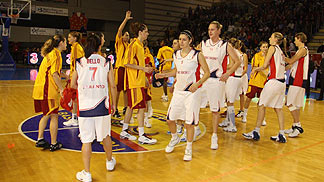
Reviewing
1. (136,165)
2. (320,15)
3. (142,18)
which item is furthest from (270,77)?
(142,18)

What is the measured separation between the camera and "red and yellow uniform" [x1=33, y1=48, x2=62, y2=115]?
4473 millimetres

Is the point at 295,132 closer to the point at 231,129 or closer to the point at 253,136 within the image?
the point at 253,136

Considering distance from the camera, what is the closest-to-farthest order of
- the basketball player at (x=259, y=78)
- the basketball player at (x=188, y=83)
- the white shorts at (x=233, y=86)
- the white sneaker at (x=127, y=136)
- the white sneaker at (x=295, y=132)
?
the basketball player at (x=188, y=83)
the white sneaker at (x=127, y=136)
the white sneaker at (x=295, y=132)
the white shorts at (x=233, y=86)
the basketball player at (x=259, y=78)

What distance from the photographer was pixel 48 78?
14.9 ft

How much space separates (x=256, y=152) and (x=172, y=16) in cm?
2366

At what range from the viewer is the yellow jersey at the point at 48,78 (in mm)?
4463

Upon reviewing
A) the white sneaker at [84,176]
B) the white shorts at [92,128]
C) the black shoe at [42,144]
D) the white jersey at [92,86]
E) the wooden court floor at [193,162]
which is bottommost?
the wooden court floor at [193,162]

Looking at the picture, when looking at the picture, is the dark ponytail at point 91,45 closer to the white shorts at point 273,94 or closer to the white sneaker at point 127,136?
the white sneaker at point 127,136

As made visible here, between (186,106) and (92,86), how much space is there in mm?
1488

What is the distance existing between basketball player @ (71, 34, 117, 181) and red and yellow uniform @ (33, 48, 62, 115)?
110cm

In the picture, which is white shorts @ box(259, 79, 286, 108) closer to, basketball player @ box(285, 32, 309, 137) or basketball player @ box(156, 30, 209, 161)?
basketball player @ box(285, 32, 309, 137)

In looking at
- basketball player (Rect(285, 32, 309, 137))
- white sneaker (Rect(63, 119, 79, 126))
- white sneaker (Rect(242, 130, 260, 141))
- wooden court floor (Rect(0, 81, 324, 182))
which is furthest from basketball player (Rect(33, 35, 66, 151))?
basketball player (Rect(285, 32, 309, 137))

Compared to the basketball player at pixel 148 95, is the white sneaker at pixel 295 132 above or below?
below

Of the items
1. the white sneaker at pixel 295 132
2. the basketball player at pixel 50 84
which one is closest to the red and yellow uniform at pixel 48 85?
the basketball player at pixel 50 84
